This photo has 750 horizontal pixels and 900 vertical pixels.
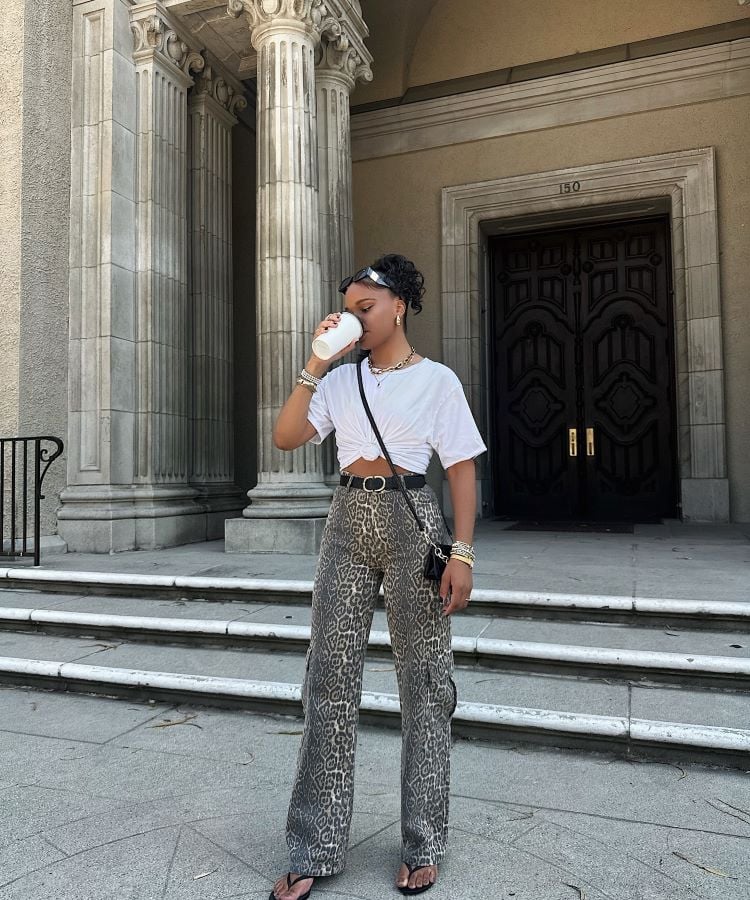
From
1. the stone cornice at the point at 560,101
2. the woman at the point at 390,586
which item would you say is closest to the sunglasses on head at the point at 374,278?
the woman at the point at 390,586

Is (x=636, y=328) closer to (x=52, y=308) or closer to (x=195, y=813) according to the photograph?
(x=52, y=308)

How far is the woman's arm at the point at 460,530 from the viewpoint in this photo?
2.10 metres

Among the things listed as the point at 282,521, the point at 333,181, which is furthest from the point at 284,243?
the point at 282,521

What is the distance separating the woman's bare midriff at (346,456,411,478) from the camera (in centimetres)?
222

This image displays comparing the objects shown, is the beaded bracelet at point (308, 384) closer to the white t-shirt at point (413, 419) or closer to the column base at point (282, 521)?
the white t-shirt at point (413, 419)

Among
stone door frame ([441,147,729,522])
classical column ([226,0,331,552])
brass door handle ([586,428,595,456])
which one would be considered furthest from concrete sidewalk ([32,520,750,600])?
brass door handle ([586,428,595,456])

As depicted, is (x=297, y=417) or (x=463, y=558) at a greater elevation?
(x=297, y=417)

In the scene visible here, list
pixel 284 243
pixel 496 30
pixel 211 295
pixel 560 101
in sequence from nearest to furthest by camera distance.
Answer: pixel 284 243 < pixel 211 295 < pixel 560 101 < pixel 496 30

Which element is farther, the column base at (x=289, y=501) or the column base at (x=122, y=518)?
the column base at (x=122, y=518)

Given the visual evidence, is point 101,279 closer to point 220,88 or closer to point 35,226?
point 35,226

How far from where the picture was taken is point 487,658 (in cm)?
390

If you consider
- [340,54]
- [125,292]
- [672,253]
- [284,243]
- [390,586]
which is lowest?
[390,586]

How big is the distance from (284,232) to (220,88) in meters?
3.08

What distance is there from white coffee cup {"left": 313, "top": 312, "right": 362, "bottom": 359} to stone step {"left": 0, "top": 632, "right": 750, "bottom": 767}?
2.01 m
